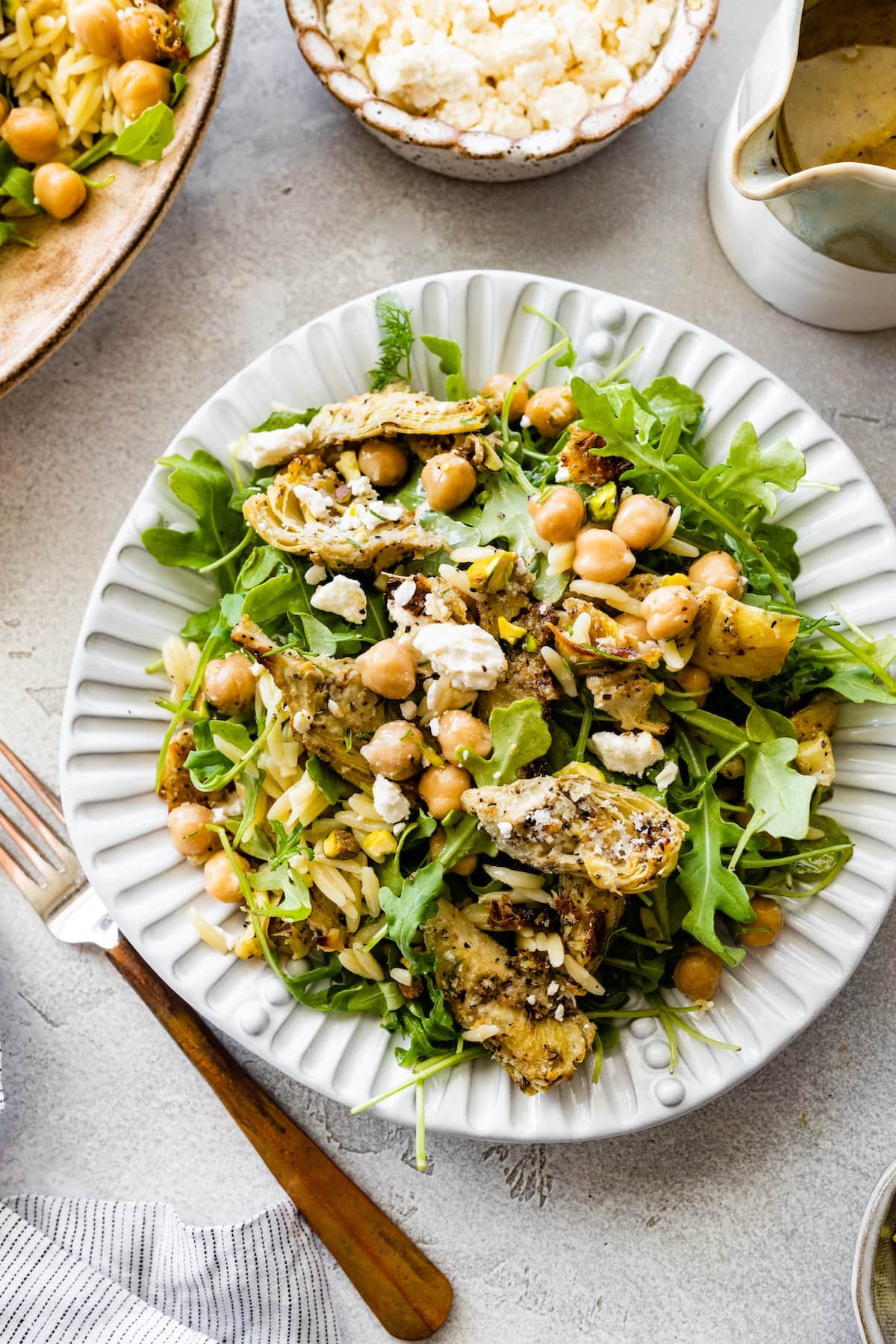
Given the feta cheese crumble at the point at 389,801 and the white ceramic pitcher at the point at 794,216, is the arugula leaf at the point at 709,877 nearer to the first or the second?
the feta cheese crumble at the point at 389,801

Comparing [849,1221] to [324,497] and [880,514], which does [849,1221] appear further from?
[324,497]

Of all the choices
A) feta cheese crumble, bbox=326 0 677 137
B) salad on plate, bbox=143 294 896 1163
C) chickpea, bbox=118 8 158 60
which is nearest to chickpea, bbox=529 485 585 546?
salad on plate, bbox=143 294 896 1163

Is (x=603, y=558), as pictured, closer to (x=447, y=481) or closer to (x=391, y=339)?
(x=447, y=481)

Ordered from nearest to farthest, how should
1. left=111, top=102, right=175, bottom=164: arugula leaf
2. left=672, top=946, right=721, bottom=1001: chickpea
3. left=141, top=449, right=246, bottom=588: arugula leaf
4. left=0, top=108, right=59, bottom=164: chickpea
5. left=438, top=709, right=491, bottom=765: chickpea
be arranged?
1. left=438, top=709, right=491, bottom=765: chickpea
2. left=672, top=946, right=721, bottom=1001: chickpea
3. left=141, top=449, right=246, bottom=588: arugula leaf
4. left=111, top=102, right=175, bottom=164: arugula leaf
5. left=0, top=108, right=59, bottom=164: chickpea

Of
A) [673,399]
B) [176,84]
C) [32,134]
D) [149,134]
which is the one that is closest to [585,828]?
[673,399]

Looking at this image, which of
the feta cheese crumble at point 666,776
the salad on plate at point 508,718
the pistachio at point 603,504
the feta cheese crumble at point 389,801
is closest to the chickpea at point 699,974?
the salad on plate at point 508,718

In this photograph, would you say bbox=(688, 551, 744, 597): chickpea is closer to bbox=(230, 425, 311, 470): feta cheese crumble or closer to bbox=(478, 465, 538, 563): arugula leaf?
bbox=(478, 465, 538, 563): arugula leaf
